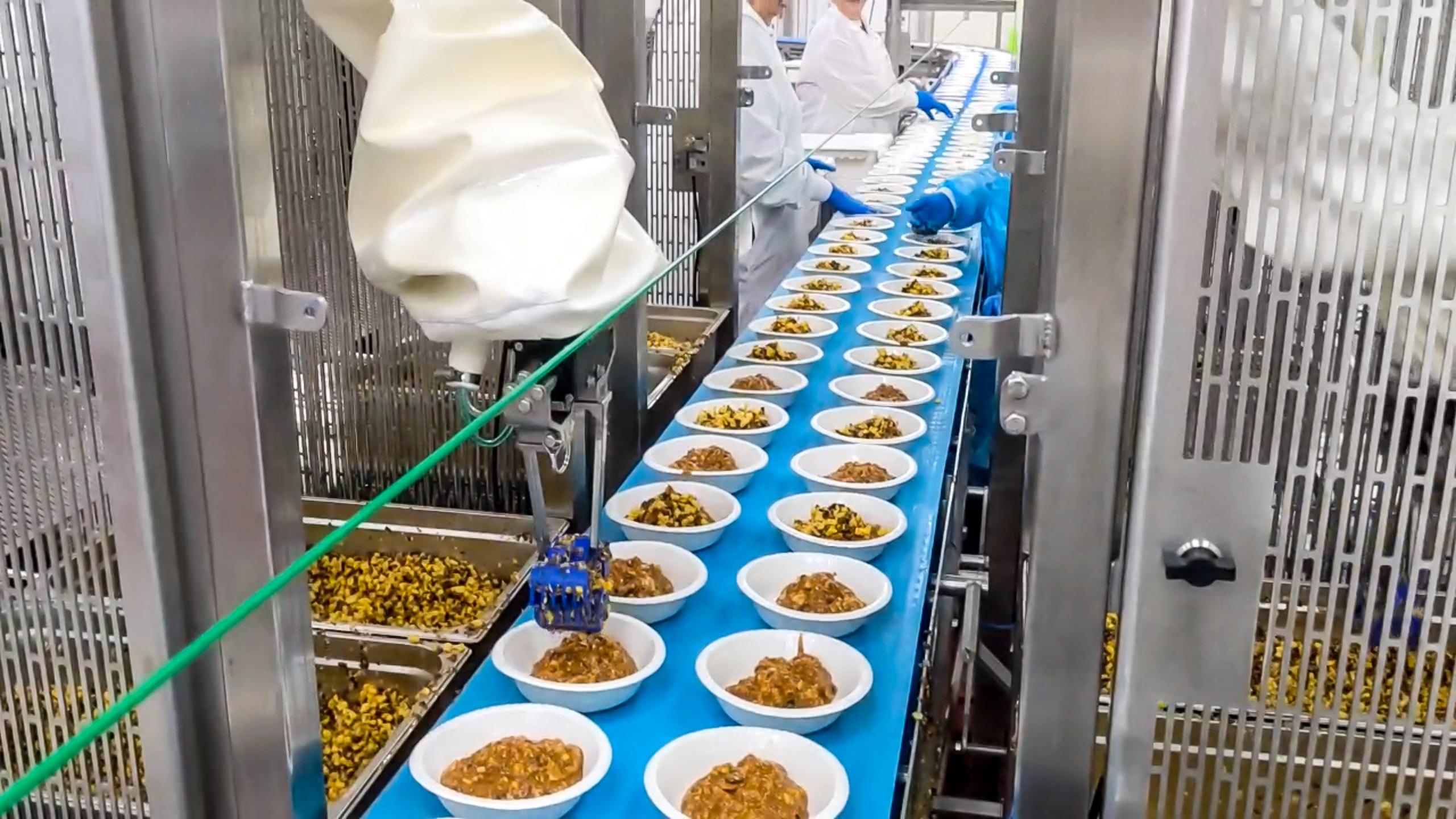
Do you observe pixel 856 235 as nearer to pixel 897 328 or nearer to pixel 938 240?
pixel 938 240

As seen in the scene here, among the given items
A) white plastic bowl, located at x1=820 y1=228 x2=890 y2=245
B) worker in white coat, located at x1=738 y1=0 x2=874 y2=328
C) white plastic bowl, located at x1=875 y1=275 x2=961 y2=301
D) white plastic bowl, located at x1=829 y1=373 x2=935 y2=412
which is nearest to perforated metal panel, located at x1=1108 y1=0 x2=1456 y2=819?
white plastic bowl, located at x1=829 y1=373 x2=935 y2=412

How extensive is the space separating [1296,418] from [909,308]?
229 cm

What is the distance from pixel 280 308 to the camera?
1012 mm

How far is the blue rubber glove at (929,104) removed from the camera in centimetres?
635

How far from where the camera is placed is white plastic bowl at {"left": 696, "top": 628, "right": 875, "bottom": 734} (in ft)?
4.53

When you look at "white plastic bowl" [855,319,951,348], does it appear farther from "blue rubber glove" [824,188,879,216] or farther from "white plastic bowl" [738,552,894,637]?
"blue rubber glove" [824,188,879,216]

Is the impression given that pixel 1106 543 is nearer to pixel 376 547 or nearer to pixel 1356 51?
pixel 1356 51

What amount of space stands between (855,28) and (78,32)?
579 centimetres

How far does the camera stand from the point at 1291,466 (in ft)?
2.91

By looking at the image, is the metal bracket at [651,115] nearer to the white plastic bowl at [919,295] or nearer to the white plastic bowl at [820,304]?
the white plastic bowl at [820,304]

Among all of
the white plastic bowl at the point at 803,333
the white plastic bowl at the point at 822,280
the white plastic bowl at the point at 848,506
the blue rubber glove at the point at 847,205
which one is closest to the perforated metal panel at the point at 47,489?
the white plastic bowl at the point at 848,506

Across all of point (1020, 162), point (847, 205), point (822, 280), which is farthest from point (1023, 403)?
point (847, 205)

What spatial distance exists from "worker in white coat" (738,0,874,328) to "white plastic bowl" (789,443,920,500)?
5.81ft

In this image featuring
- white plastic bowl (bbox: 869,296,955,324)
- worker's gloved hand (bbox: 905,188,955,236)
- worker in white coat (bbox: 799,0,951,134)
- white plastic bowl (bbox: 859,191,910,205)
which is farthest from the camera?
worker in white coat (bbox: 799,0,951,134)
